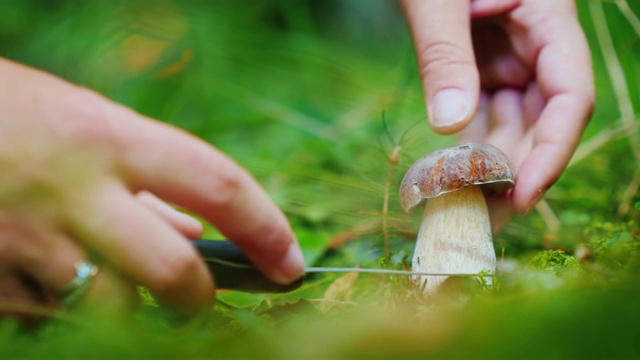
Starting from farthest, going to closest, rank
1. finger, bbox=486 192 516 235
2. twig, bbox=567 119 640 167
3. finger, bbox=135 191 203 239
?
twig, bbox=567 119 640 167 → finger, bbox=486 192 516 235 → finger, bbox=135 191 203 239

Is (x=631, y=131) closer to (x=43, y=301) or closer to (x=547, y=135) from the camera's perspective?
(x=547, y=135)

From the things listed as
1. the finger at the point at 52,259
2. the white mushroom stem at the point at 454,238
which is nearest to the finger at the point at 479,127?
the white mushroom stem at the point at 454,238

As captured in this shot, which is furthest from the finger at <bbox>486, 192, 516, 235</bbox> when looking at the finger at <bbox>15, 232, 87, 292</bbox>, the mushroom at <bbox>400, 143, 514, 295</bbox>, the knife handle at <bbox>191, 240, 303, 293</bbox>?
the finger at <bbox>15, 232, 87, 292</bbox>

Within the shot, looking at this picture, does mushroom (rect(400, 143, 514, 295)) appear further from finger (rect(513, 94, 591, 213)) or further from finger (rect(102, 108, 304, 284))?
finger (rect(102, 108, 304, 284))

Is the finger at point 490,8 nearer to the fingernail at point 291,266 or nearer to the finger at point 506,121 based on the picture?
the finger at point 506,121

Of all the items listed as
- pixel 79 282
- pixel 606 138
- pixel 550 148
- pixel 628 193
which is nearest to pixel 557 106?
pixel 550 148

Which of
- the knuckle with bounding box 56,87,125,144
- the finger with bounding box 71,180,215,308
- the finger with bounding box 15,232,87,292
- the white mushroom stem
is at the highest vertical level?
the knuckle with bounding box 56,87,125,144

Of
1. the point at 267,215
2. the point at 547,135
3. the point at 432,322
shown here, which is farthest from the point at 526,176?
the point at 432,322
